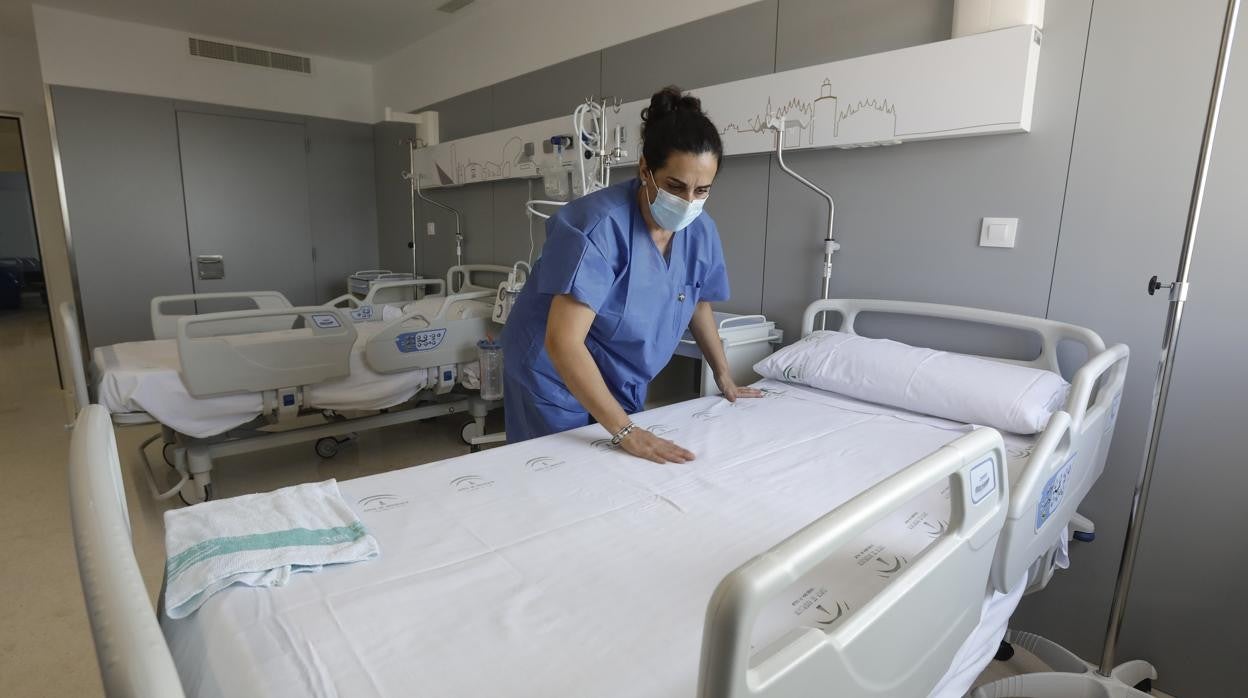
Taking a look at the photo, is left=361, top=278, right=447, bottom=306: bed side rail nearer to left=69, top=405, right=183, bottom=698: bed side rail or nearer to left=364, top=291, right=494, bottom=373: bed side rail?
left=364, top=291, right=494, bottom=373: bed side rail

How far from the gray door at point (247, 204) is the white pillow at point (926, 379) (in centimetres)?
464

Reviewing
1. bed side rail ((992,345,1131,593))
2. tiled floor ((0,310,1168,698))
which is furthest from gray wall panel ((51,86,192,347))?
bed side rail ((992,345,1131,593))

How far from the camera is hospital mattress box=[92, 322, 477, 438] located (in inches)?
103

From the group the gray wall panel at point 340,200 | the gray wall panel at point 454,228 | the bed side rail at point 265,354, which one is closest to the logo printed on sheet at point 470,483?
the bed side rail at point 265,354

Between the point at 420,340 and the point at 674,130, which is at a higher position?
the point at 674,130

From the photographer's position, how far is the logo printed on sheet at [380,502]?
48.2 inches

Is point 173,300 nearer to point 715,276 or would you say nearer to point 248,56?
point 248,56

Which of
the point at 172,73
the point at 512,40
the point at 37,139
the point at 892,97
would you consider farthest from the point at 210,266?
the point at 892,97

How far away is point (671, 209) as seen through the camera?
5.33ft

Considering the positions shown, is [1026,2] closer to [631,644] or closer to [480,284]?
[631,644]

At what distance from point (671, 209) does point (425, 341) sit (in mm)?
2034

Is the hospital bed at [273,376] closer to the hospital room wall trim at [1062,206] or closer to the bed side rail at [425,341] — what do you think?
the bed side rail at [425,341]

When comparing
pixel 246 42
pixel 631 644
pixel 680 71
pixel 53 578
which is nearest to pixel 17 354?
pixel 246 42

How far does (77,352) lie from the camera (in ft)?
7.27
